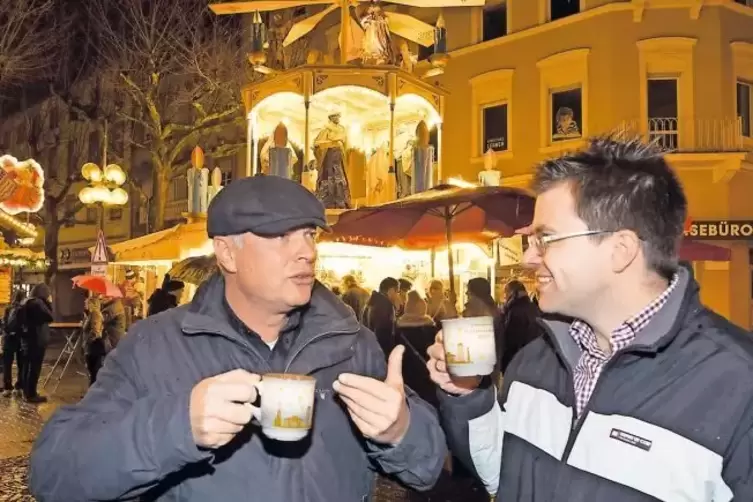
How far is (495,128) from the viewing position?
2286cm

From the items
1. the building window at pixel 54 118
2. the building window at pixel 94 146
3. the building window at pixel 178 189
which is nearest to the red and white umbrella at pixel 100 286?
the building window at pixel 178 189

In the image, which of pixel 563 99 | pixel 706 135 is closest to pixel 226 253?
pixel 706 135

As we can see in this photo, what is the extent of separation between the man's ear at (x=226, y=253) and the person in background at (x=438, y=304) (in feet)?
20.7

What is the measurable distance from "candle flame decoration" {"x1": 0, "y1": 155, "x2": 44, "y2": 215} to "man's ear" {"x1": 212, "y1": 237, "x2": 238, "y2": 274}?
19029 mm

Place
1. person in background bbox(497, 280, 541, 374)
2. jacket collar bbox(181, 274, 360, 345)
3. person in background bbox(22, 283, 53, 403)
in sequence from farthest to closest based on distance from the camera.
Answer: person in background bbox(22, 283, 53, 403) → person in background bbox(497, 280, 541, 374) → jacket collar bbox(181, 274, 360, 345)

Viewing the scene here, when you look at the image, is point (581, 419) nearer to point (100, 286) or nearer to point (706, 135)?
point (100, 286)

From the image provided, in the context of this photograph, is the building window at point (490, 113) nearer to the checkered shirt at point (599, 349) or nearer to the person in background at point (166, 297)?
the person in background at point (166, 297)

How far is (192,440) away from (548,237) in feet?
3.98

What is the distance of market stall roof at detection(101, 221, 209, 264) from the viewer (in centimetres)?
1311

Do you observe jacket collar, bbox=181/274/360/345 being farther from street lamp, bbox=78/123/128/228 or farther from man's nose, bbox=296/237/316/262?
street lamp, bbox=78/123/128/228

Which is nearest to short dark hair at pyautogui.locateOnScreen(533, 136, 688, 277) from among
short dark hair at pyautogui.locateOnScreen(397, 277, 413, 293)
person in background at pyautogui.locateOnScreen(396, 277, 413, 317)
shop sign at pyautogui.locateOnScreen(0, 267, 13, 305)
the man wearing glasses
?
the man wearing glasses

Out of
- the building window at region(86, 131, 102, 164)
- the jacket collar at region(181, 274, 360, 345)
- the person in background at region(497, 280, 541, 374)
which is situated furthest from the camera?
the building window at region(86, 131, 102, 164)

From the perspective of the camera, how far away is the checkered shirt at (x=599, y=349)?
227cm

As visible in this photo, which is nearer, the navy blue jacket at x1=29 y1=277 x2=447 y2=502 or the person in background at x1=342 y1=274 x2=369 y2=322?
the navy blue jacket at x1=29 y1=277 x2=447 y2=502
